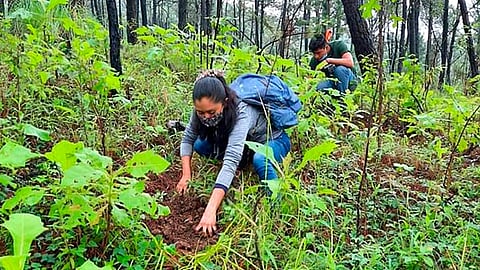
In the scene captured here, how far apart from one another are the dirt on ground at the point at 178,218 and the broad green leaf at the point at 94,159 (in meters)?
0.67

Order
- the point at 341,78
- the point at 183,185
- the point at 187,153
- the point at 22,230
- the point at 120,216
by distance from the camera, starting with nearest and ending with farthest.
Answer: the point at 22,230 → the point at 120,216 → the point at 183,185 → the point at 187,153 → the point at 341,78

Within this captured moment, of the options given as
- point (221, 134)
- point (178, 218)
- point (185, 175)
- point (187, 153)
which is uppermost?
point (221, 134)

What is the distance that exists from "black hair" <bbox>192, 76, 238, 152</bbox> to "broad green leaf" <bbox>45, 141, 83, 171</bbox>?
1058 millimetres

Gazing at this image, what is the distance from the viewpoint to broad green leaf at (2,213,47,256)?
145 cm

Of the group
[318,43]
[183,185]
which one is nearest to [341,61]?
[318,43]

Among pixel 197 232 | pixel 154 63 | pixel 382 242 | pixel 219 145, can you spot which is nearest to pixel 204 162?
pixel 219 145

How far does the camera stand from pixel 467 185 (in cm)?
340

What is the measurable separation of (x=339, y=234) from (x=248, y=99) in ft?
3.40

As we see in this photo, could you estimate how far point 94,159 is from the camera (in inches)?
78.4

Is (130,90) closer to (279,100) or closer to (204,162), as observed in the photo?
(204,162)

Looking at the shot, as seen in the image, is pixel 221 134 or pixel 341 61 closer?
pixel 221 134

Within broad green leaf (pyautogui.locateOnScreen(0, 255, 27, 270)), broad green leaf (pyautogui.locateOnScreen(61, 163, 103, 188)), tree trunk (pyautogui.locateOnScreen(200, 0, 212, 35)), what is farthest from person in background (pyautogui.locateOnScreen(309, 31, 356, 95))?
broad green leaf (pyautogui.locateOnScreen(0, 255, 27, 270))

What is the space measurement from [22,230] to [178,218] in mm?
1364

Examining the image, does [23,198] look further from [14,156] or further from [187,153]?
[187,153]
